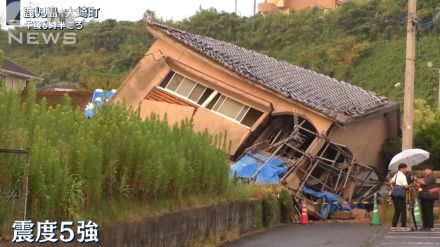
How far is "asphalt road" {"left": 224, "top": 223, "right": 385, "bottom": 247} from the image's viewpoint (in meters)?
16.8

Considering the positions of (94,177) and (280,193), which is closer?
(94,177)

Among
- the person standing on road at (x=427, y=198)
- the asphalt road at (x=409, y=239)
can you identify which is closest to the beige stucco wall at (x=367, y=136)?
the person standing on road at (x=427, y=198)

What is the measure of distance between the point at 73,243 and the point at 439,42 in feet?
199

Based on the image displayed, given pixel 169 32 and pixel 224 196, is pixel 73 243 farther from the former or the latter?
pixel 169 32

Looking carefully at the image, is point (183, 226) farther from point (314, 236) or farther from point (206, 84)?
point (206, 84)

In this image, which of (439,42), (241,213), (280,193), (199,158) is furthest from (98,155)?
(439,42)

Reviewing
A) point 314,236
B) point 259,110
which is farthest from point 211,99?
point 314,236

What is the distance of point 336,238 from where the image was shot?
60.0 ft

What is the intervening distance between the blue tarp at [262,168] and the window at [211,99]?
7.88ft

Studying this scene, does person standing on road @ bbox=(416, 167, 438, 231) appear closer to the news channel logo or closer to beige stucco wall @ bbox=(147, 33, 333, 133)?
beige stucco wall @ bbox=(147, 33, 333, 133)

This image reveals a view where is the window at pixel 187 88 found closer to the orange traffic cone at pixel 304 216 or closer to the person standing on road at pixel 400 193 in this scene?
the orange traffic cone at pixel 304 216

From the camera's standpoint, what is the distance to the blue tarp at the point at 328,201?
26719 mm

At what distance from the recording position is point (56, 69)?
71812mm

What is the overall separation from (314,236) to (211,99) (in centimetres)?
1166
